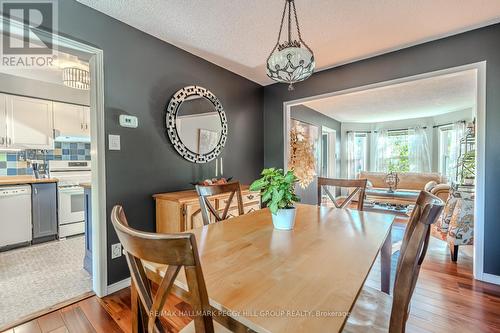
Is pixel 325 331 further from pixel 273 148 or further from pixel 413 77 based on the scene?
pixel 273 148

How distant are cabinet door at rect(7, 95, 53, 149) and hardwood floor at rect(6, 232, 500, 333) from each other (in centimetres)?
281

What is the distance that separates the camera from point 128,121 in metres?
2.16

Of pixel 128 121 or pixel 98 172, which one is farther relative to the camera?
pixel 128 121

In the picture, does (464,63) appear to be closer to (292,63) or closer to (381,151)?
(292,63)

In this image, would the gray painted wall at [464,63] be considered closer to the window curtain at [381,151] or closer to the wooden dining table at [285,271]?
the wooden dining table at [285,271]

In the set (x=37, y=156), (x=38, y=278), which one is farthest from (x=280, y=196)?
(x=37, y=156)

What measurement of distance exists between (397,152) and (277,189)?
7134 millimetres

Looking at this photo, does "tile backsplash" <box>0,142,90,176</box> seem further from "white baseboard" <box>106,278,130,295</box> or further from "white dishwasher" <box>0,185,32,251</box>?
"white baseboard" <box>106,278,130,295</box>

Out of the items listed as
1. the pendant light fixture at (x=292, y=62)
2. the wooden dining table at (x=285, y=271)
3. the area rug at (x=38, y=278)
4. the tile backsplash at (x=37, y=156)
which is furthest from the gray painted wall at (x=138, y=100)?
the tile backsplash at (x=37, y=156)

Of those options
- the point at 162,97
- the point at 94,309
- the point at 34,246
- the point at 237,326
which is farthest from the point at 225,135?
the point at 34,246

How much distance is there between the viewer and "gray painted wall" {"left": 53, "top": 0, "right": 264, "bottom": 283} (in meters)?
1.99

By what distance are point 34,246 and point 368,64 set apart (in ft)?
16.3

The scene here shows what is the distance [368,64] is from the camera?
2.87 m

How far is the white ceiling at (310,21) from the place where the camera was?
1873 mm
